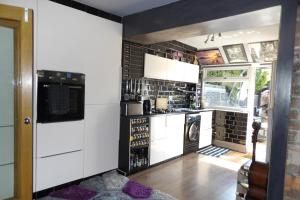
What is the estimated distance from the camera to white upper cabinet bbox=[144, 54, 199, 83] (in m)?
3.92

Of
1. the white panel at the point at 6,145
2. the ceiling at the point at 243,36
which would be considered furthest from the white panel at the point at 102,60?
the ceiling at the point at 243,36

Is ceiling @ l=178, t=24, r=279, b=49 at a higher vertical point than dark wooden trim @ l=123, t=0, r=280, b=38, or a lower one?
higher

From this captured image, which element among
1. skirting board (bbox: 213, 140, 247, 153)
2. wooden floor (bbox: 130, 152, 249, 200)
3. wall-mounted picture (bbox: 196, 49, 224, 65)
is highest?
wall-mounted picture (bbox: 196, 49, 224, 65)

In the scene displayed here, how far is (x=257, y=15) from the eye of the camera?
2193 mm

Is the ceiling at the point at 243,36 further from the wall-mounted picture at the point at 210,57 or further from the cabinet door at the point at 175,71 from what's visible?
the cabinet door at the point at 175,71

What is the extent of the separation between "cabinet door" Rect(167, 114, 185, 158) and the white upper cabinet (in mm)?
845

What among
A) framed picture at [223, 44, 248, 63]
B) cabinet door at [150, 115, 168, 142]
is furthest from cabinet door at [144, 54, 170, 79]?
framed picture at [223, 44, 248, 63]

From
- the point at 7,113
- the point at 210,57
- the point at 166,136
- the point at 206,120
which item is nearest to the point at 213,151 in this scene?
the point at 206,120

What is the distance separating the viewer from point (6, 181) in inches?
93.1

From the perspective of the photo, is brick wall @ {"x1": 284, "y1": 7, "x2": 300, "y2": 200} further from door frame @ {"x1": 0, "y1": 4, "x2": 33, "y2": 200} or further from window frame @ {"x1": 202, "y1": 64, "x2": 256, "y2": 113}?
→ window frame @ {"x1": 202, "y1": 64, "x2": 256, "y2": 113}

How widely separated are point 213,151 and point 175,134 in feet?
4.45

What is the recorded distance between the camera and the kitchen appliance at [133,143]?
3.31m

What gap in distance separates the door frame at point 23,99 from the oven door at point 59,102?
0.18 m

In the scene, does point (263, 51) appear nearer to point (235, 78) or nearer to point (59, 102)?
point (235, 78)
